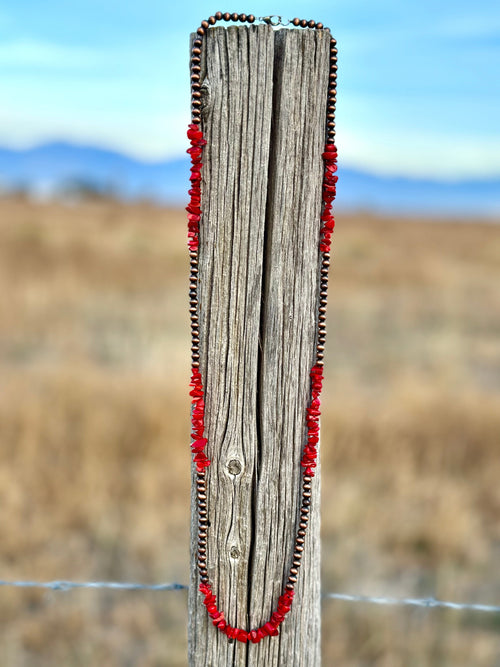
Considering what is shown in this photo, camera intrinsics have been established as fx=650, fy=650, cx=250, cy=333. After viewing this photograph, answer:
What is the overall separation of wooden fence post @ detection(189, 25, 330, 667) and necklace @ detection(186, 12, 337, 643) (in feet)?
0.06

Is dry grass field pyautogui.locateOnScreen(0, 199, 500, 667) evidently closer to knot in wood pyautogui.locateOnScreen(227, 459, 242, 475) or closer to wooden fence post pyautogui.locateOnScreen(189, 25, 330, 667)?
wooden fence post pyautogui.locateOnScreen(189, 25, 330, 667)

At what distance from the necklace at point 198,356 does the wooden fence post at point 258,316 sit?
0.06 feet

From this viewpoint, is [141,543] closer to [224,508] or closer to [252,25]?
[224,508]

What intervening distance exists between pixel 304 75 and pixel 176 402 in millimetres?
4334

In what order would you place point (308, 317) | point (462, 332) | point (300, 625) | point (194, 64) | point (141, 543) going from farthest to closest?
1. point (462, 332)
2. point (141, 543)
3. point (300, 625)
4. point (308, 317)
5. point (194, 64)

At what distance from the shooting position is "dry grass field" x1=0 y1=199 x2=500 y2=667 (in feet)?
11.4

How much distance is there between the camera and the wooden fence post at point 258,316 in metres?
1.42

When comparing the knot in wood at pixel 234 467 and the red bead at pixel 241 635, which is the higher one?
the knot in wood at pixel 234 467

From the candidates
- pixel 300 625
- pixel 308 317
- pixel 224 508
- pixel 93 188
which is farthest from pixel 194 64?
pixel 93 188

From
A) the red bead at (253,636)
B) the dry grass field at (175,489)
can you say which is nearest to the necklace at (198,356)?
the red bead at (253,636)

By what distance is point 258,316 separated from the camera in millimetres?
1515

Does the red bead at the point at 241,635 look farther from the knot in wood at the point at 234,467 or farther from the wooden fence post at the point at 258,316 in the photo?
the knot in wood at the point at 234,467

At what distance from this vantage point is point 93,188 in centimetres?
3812

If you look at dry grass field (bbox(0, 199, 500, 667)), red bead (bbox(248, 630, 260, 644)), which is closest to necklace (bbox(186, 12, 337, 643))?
red bead (bbox(248, 630, 260, 644))
